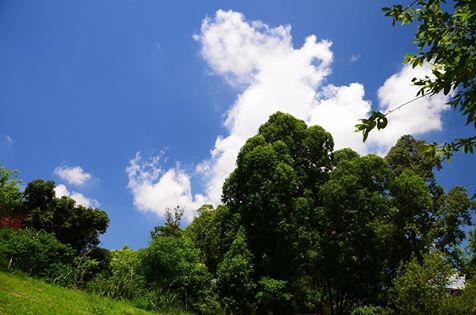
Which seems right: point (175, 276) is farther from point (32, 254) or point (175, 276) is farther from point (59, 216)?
point (59, 216)

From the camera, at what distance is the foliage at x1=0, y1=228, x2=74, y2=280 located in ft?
60.4

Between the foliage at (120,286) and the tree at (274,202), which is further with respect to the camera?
the tree at (274,202)

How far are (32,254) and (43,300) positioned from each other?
5.38 meters

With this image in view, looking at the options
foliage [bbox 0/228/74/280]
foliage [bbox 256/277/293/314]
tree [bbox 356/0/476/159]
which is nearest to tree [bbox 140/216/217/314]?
foliage [bbox 256/277/293/314]

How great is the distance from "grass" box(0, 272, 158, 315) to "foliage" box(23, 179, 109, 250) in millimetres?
27016

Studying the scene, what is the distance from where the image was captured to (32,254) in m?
18.9

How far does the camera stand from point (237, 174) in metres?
31.1

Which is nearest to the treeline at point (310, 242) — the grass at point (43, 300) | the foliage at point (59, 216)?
the grass at point (43, 300)

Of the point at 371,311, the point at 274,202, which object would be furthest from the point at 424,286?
the point at 274,202

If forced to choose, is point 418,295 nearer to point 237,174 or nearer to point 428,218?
point 428,218

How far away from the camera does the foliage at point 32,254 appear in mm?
18406

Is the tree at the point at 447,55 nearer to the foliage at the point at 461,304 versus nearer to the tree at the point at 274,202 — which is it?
the foliage at the point at 461,304

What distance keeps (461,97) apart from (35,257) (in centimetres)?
1967

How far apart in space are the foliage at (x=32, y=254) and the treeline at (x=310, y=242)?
0.52 ft
